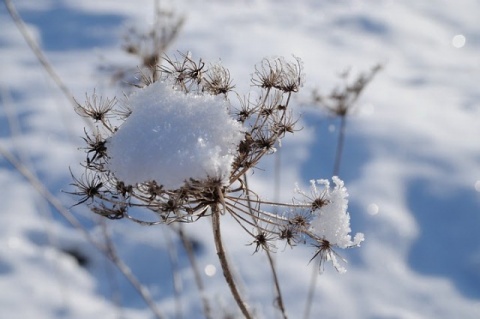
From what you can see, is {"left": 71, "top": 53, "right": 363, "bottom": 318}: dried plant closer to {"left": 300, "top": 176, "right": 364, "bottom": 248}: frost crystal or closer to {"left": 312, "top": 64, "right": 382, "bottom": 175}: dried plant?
{"left": 300, "top": 176, "right": 364, "bottom": 248}: frost crystal

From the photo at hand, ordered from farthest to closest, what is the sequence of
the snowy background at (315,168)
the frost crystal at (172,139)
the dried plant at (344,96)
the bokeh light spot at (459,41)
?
the bokeh light spot at (459,41)
the snowy background at (315,168)
the dried plant at (344,96)
the frost crystal at (172,139)

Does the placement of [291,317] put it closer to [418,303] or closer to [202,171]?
[418,303]

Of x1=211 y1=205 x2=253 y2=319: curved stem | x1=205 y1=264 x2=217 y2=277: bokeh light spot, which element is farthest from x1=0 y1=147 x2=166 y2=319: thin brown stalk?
x1=205 y1=264 x2=217 y2=277: bokeh light spot

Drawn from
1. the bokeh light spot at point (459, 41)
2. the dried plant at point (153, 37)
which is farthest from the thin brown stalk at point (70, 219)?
the bokeh light spot at point (459, 41)

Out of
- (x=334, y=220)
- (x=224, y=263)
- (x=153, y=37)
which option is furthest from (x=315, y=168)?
(x=224, y=263)

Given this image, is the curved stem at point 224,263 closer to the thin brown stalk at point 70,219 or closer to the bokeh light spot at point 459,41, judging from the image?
the thin brown stalk at point 70,219

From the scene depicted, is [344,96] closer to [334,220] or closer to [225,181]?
[334,220]

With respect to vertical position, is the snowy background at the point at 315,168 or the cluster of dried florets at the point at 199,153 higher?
the snowy background at the point at 315,168
